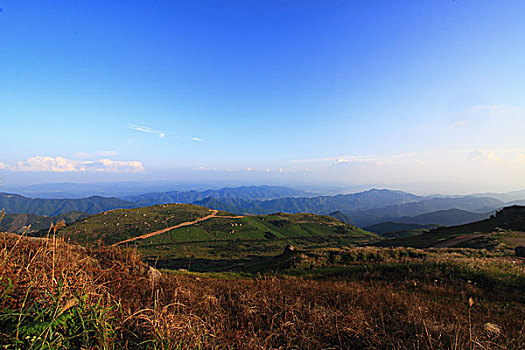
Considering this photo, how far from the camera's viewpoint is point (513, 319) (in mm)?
6535

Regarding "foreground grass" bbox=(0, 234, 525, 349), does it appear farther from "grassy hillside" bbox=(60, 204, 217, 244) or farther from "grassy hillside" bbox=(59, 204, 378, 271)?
"grassy hillside" bbox=(60, 204, 217, 244)

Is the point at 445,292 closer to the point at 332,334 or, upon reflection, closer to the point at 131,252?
the point at 332,334

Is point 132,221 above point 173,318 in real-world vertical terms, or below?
below

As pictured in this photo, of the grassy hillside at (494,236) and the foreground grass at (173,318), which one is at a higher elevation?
the foreground grass at (173,318)

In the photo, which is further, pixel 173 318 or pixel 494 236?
pixel 494 236

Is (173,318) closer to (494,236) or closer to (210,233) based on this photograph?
(494,236)

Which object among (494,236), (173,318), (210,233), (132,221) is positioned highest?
(173,318)

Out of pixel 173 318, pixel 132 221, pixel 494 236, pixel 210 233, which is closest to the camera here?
pixel 173 318

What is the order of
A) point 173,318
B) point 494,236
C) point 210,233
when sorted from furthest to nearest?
1. point 210,233
2. point 494,236
3. point 173,318

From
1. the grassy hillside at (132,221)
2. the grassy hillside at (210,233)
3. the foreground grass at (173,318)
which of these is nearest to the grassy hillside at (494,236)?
the foreground grass at (173,318)

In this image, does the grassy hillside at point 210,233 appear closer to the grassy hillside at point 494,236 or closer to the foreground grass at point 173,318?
the grassy hillside at point 494,236

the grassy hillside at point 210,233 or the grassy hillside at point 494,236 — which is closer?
the grassy hillside at point 494,236

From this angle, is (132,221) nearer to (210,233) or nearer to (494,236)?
(210,233)

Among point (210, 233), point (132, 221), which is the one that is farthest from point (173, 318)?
point (132, 221)
